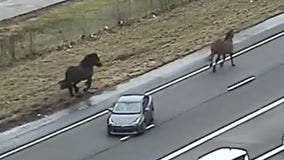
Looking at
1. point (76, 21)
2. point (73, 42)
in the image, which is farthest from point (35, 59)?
point (76, 21)

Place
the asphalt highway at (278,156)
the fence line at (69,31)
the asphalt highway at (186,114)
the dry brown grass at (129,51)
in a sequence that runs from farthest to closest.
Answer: the fence line at (69,31)
the dry brown grass at (129,51)
the asphalt highway at (186,114)
the asphalt highway at (278,156)

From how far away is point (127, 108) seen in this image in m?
32.8

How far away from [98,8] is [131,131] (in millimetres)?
19448

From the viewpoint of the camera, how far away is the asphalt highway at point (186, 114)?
31.5 m

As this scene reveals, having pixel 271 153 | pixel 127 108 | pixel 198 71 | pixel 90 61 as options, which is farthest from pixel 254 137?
pixel 90 61

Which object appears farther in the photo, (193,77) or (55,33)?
(55,33)

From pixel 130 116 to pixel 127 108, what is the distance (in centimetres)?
43

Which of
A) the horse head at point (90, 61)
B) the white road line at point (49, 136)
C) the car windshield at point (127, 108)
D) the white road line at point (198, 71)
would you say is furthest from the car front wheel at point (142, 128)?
the horse head at point (90, 61)

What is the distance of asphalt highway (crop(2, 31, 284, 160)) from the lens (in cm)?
3151

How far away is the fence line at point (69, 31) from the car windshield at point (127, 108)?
10.6m

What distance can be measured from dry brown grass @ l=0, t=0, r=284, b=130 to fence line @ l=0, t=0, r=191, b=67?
1239 millimetres

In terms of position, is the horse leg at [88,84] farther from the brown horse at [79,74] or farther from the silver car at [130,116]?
the silver car at [130,116]

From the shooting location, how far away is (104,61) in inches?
1622

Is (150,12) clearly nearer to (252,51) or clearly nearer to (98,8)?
(98,8)
